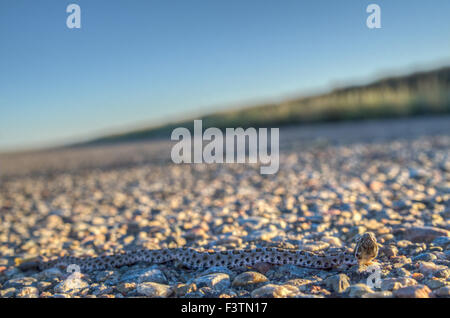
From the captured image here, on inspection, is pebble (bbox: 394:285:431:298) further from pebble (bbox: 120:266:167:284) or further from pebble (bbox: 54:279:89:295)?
pebble (bbox: 54:279:89:295)

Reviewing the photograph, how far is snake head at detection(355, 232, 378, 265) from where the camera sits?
322cm

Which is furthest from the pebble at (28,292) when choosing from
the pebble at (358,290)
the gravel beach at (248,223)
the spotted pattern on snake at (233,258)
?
the pebble at (358,290)

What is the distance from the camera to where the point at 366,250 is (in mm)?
3219

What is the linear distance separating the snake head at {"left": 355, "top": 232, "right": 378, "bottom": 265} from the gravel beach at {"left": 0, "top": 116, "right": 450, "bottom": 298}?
0.11 m

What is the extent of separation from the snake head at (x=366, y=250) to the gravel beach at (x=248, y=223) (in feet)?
0.36

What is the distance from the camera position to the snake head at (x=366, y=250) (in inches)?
127

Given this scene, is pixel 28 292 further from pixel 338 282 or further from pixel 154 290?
pixel 338 282

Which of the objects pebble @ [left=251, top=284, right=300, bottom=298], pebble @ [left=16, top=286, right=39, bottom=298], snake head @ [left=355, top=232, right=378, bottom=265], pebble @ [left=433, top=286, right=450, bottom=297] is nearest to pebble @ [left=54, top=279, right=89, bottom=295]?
pebble @ [left=16, top=286, right=39, bottom=298]

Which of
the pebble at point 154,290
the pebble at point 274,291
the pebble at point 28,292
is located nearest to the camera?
the pebble at point 274,291

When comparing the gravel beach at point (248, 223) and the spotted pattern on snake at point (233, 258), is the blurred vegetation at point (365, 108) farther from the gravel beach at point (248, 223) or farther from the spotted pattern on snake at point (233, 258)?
the spotted pattern on snake at point (233, 258)

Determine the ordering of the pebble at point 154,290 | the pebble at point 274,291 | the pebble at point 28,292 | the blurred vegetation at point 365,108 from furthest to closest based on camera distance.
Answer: the blurred vegetation at point 365,108 < the pebble at point 28,292 < the pebble at point 154,290 < the pebble at point 274,291

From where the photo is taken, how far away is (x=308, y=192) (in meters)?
6.64

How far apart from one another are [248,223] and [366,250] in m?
2.02
